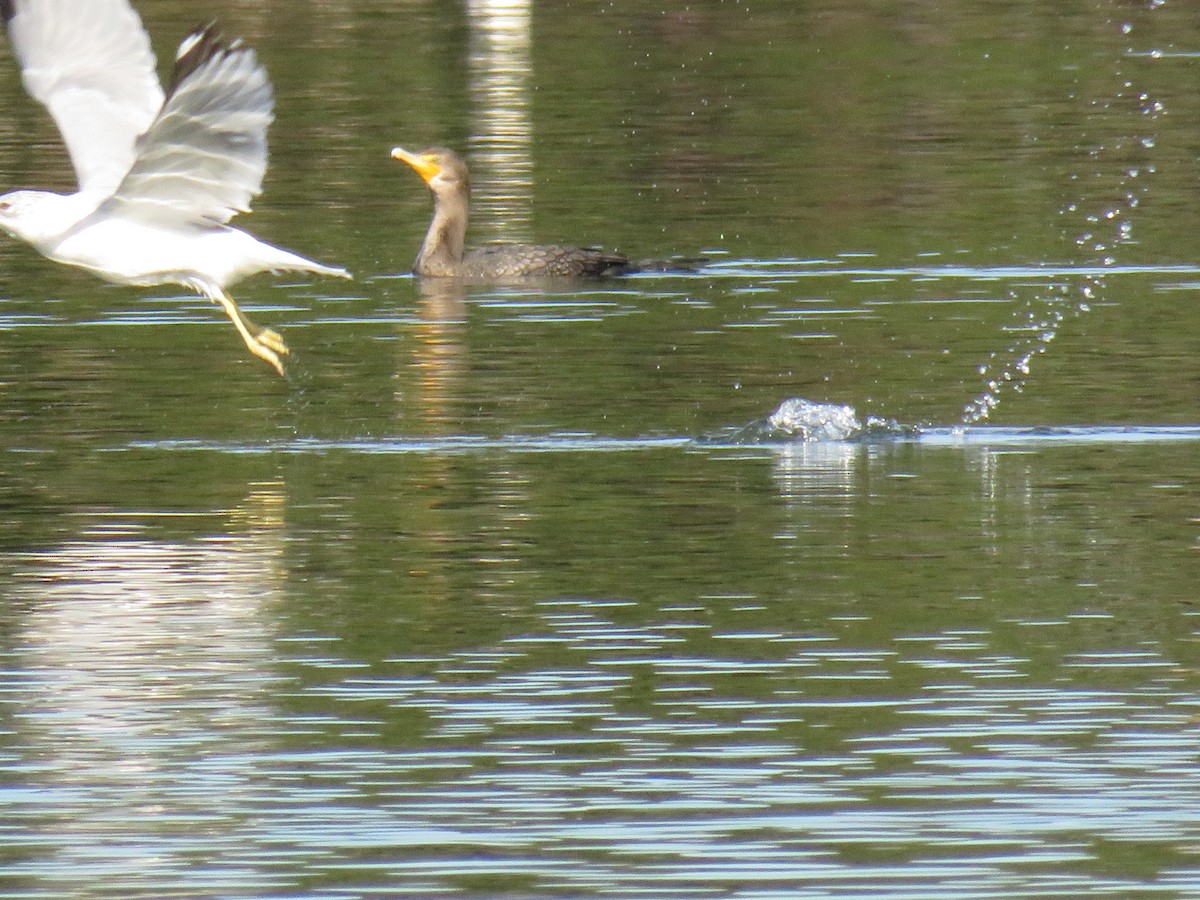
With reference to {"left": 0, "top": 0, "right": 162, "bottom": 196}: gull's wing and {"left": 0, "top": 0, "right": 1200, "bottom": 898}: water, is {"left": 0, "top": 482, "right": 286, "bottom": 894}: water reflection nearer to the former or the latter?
{"left": 0, "top": 0, "right": 1200, "bottom": 898}: water

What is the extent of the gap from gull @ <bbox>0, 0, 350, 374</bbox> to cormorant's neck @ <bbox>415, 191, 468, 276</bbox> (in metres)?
6.41

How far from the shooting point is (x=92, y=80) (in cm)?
1358

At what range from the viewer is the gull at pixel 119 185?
42.0 ft

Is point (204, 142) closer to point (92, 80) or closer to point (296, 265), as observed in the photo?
point (296, 265)

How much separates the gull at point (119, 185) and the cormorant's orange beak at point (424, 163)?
7297 millimetres

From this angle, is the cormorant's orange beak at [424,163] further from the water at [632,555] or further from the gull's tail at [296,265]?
the gull's tail at [296,265]

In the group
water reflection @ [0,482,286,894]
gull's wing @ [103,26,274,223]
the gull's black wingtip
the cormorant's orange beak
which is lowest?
water reflection @ [0,482,286,894]

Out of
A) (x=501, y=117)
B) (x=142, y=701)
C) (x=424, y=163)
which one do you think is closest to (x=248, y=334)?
(x=142, y=701)

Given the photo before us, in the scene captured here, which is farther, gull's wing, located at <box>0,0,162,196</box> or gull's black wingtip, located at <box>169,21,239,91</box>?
gull's wing, located at <box>0,0,162,196</box>

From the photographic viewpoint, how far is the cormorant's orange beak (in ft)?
69.3

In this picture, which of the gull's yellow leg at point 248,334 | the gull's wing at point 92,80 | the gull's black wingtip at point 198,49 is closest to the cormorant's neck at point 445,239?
the gull's yellow leg at point 248,334

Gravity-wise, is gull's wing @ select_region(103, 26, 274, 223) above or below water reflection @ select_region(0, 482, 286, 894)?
above

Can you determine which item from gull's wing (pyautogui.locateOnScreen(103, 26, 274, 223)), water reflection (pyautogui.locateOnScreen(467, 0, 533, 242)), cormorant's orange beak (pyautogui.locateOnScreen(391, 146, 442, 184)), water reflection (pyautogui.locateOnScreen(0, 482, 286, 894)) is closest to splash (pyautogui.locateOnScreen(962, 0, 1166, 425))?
gull's wing (pyautogui.locateOnScreen(103, 26, 274, 223))

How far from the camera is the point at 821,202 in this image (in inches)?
900
